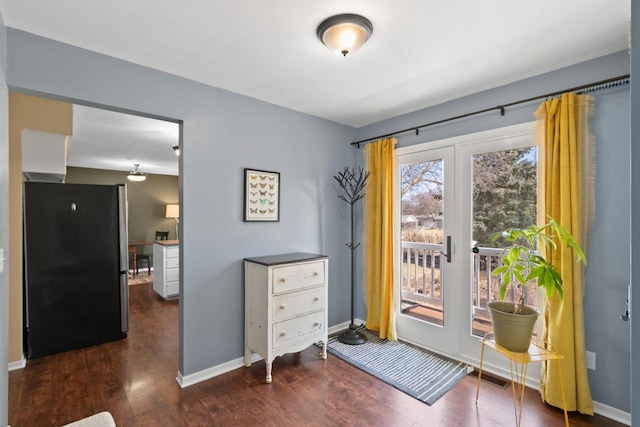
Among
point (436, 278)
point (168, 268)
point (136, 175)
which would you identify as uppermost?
point (136, 175)

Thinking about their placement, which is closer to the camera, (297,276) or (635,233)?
(635,233)

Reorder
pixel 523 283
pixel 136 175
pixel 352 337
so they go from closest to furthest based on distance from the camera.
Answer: pixel 523 283 < pixel 352 337 < pixel 136 175

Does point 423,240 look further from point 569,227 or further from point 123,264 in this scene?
point 123,264

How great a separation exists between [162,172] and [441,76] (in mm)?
7363

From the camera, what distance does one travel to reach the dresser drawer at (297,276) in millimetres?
2648

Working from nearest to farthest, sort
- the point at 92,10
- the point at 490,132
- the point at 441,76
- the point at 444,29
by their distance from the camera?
the point at 92,10, the point at 444,29, the point at 441,76, the point at 490,132

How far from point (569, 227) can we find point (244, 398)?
8.58 ft

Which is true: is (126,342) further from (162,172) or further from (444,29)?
(162,172)

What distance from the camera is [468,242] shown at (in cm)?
288

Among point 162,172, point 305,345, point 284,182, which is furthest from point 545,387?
point 162,172

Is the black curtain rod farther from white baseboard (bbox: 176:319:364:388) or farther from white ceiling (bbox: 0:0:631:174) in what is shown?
white baseboard (bbox: 176:319:364:388)

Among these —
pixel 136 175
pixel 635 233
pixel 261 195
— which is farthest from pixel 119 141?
pixel 635 233

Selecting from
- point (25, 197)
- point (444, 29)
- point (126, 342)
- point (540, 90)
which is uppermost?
point (444, 29)

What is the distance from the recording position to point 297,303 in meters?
2.79
